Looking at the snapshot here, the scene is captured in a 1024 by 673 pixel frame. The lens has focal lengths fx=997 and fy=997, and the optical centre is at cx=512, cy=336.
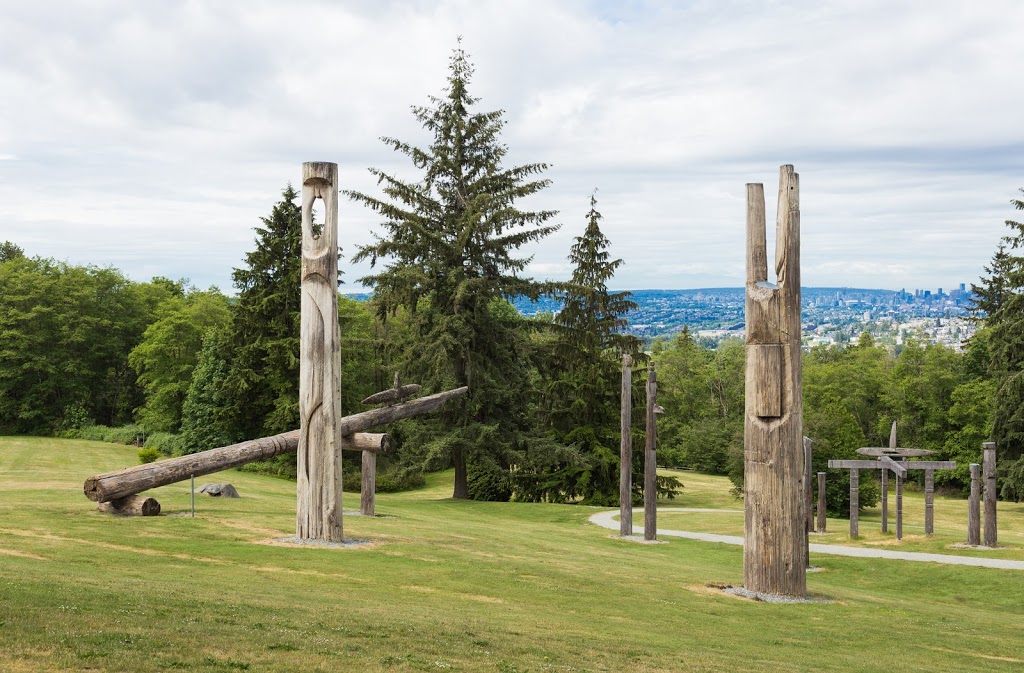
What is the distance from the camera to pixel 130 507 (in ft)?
62.8

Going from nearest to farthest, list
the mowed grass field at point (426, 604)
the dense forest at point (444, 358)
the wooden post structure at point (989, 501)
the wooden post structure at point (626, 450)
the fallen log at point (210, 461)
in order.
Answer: the mowed grass field at point (426, 604), the fallen log at point (210, 461), the wooden post structure at point (989, 501), the wooden post structure at point (626, 450), the dense forest at point (444, 358)

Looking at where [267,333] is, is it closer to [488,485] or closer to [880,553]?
[488,485]

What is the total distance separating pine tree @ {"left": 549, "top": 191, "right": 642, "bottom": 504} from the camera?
140ft

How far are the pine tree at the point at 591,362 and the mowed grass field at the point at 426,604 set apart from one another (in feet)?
61.0

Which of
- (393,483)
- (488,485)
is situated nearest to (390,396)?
(488,485)

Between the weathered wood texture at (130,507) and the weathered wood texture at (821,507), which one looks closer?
the weathered wood texture at (130,507)

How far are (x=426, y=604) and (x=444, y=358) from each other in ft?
84.8

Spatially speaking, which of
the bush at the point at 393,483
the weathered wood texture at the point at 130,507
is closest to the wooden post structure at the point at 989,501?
the weathered wood texture at the point at 130,507

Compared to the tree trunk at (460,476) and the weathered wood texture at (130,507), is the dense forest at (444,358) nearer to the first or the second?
the tree trunk at (460,476)

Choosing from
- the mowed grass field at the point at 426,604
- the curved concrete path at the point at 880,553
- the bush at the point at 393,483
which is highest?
the mowed grass field at the point at 426,604

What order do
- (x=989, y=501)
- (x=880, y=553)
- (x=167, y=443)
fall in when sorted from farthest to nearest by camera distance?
(x=167, y=443)
(x=989, y=501)
(x=880, y=553)

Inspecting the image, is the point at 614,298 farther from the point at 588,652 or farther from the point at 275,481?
the point at 588,652

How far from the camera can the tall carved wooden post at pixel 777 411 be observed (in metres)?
14.9

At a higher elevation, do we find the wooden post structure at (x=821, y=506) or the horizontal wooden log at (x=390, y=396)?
the horizontal wooden log at (x=390, y=396)
